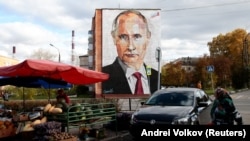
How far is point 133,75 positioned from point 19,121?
4625cm

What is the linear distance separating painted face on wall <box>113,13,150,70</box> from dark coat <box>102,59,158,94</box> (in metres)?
1.69

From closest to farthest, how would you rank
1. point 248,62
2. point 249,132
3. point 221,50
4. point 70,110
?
point 249,132 → point 70,110 → point 248,62 → point 221,50

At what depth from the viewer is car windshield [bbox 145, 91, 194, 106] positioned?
1170 cm

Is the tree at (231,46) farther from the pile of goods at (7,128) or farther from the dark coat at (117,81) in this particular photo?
the pile of goods at (7,128)

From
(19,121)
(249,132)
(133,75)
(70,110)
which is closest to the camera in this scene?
(249,132)

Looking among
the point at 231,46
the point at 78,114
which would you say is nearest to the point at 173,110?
the point at 78,114

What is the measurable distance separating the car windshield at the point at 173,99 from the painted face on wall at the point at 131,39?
1805 inches

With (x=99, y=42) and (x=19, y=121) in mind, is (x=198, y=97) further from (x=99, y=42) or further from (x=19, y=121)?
(x=99, y=42)

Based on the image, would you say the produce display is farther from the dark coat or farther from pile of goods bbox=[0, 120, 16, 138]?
the dark coat

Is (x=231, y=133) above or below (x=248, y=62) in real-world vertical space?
below

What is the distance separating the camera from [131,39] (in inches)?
2307

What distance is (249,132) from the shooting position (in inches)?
271

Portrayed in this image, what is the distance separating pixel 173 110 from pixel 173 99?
1108 millimetres

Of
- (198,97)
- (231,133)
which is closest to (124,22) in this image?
→ (198,97)
